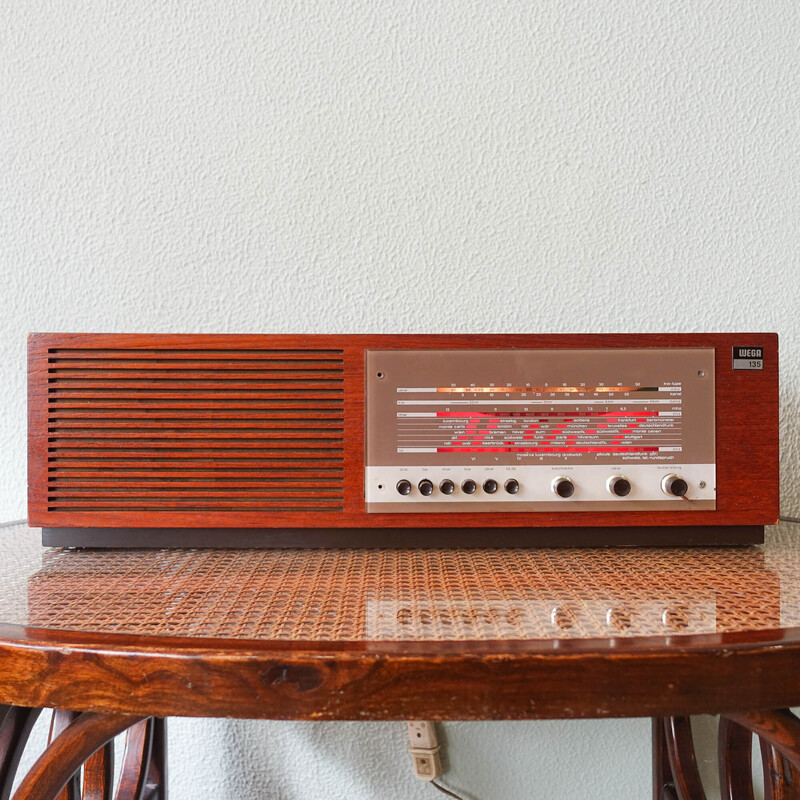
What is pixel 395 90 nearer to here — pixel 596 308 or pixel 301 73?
pixel 301 73

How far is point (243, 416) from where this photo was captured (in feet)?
2.10

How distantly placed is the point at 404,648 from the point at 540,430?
1.02 feet

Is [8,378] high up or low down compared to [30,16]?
down

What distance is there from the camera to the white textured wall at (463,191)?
0.92 metres

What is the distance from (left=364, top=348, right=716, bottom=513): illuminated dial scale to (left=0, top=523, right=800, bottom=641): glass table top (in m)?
0.06

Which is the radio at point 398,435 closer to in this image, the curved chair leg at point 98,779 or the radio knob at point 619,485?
the radio knob at point 619,485

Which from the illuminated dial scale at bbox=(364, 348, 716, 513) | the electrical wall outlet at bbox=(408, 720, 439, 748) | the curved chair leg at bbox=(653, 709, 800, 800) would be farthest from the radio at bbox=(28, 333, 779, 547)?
the electrical wall outlet at bbox=(408, 720, 439, 748)

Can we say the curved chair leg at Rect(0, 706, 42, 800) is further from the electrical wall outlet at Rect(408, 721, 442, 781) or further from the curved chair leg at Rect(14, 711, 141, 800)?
the electrical wall outlet at Rect(408, 721, 442, 781)

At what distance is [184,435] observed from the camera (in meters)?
0.63

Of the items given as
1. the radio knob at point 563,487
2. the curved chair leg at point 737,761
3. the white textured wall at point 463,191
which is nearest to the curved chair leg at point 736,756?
the curved chair leg at point 737,761

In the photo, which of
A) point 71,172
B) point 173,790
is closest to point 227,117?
point 71,172

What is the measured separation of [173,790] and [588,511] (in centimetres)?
77

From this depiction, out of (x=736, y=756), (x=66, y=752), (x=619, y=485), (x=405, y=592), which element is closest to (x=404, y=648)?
(x=405, y=592)

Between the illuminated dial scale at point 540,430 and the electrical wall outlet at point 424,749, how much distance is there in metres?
0.45
